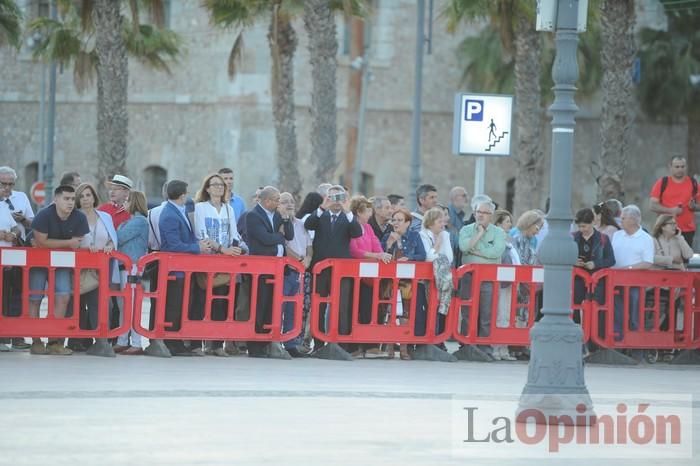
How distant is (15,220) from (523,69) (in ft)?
50.4

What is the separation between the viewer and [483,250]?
18.5 metres

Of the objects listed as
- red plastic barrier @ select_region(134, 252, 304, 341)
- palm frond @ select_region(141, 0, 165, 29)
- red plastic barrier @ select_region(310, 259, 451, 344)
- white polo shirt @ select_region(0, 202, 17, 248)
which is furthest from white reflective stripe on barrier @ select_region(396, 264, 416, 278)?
palm frond @ select_region(141, 0, 165, 29)

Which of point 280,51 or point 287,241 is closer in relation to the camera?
point 287,241

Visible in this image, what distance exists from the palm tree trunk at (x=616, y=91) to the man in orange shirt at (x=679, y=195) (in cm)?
734

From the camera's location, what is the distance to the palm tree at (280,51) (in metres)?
33.7

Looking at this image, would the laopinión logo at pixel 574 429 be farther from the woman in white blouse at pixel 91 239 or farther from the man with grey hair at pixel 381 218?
the man with grey hair at pixel 381 218

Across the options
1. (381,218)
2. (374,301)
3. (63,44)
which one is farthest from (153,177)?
(374,301)

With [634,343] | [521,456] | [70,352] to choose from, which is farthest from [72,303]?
[521,456]

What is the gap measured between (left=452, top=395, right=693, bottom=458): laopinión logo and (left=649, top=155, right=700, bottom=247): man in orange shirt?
8065mm

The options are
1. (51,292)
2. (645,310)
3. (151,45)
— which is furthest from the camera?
(151,45)

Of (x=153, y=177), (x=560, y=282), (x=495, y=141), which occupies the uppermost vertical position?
(x=495, y=141)

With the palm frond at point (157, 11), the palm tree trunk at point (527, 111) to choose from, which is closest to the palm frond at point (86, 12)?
the palm frond at point (157, 11)

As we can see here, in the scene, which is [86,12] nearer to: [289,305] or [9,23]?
[9,23]

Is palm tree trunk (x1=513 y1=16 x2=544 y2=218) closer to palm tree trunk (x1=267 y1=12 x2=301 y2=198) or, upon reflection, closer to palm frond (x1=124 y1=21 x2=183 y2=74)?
palm tree trunk (x1=267 y1=12 x2=301 y2=198)
